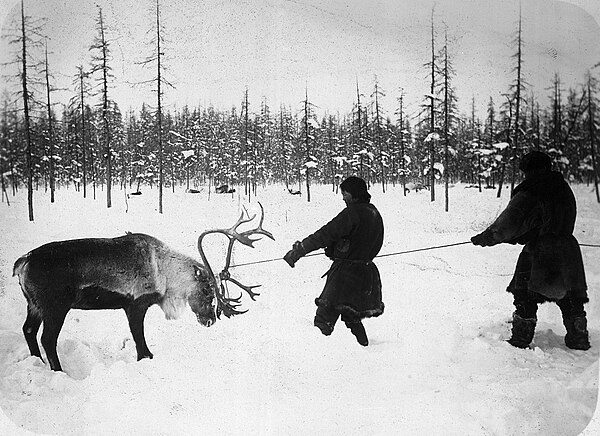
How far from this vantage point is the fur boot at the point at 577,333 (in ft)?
8.56

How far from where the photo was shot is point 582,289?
8.61 ft

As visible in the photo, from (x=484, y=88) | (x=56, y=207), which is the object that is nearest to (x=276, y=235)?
(x=56, y=207)

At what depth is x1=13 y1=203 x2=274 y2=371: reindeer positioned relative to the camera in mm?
2482

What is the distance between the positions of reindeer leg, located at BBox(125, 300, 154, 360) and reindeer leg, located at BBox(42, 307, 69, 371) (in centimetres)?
34

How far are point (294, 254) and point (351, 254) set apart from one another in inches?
12.7

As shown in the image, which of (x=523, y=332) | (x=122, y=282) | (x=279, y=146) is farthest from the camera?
(x=279, y=146)

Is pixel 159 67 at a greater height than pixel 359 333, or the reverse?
pixel 159 67

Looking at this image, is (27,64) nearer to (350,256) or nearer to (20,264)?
(20,264)

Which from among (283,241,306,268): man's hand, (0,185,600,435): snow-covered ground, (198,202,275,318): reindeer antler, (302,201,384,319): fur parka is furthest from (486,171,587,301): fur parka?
(198,202,275,318): reindeer antler

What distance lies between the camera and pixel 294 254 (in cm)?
258

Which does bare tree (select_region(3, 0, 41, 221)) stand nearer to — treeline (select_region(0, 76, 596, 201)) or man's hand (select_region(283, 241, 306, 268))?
treeline (select_region(0, 76, 596, 201))

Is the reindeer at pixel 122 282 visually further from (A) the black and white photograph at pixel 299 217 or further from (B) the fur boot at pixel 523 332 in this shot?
(B) the fur boot at pixel 523 332

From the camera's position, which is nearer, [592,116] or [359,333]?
[359,333]

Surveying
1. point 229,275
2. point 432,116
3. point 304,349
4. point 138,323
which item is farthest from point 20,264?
point 432,116
